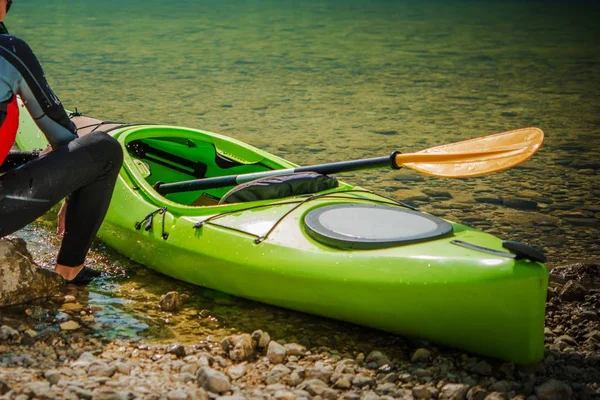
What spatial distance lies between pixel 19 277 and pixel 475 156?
1.80 meters

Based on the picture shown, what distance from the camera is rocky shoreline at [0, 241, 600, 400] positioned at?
2.79 metres

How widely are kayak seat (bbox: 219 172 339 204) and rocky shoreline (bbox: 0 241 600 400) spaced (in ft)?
2.26

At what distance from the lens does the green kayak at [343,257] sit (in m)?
3.03

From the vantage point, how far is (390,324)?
3242 millimetres

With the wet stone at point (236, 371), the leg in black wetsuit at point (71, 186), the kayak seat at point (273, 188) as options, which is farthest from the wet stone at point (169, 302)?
the wet stone at point (236, 371)

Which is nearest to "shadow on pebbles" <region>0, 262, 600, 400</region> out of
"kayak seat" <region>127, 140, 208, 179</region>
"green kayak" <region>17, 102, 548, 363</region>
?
"green kayak" <region>17, 102, 548, 363</region>

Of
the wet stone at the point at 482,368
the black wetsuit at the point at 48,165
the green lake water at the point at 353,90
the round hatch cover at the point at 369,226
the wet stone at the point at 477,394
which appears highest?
the black wetsuit at the point at 48,165

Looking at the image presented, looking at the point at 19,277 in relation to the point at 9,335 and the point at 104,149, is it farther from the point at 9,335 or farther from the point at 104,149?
the point at 104,149

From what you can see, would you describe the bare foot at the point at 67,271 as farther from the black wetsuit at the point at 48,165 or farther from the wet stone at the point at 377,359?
the wet stone at the point at 377,359

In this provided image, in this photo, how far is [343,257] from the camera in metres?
3.31

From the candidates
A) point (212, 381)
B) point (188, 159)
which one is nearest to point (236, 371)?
point (212, 381)

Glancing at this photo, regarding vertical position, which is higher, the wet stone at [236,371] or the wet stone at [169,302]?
the wet stone at [236,371]

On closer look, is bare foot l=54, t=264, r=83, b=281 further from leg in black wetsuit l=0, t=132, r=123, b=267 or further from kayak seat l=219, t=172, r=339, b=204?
A: kayak seat l=219, t=172, r=339, b=204

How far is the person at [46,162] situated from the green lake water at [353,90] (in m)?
0.41
